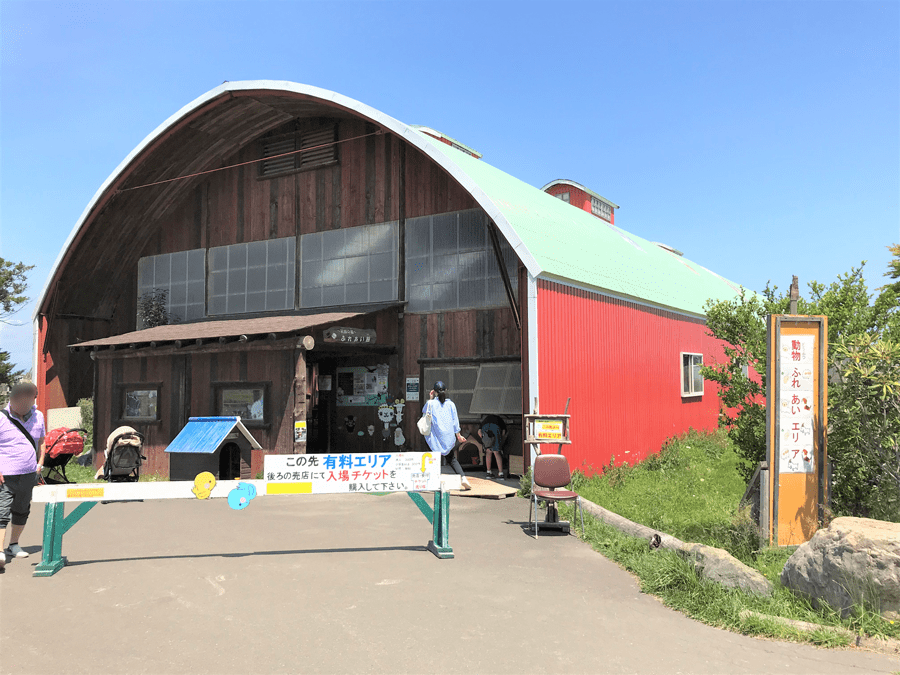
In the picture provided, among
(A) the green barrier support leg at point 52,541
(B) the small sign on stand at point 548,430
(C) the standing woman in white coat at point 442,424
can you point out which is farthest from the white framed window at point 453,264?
(A) the green barrier support leg at point 52,541

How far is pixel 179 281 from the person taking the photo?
715 inches

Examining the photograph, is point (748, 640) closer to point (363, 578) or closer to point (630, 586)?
point (630, 586)

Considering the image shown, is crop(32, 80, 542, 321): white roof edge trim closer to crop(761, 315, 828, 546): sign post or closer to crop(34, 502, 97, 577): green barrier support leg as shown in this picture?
crop(761, 315, 828, 546): sign post

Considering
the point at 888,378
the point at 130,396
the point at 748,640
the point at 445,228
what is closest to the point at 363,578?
the point at 748,640

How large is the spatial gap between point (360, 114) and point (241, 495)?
9319mm

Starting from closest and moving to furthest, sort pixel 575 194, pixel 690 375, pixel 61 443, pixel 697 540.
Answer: pixel 697 540 → pixel 61 443 → pixel 690 375 → pixel 575 194

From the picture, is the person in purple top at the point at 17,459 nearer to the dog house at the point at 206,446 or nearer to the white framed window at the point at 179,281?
the dog house at the point at 206,446

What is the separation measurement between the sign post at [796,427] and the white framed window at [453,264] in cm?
680

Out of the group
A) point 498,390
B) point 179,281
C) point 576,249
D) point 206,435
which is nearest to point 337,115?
point 179,281

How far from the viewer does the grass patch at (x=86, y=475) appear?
1374 cm

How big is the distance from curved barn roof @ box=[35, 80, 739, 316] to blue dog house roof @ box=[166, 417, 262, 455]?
585 cm

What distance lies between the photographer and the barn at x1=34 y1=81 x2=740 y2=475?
13023 mm

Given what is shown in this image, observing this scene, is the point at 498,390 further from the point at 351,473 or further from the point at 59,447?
the point at 59,447

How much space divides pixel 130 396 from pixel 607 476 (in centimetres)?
1064
